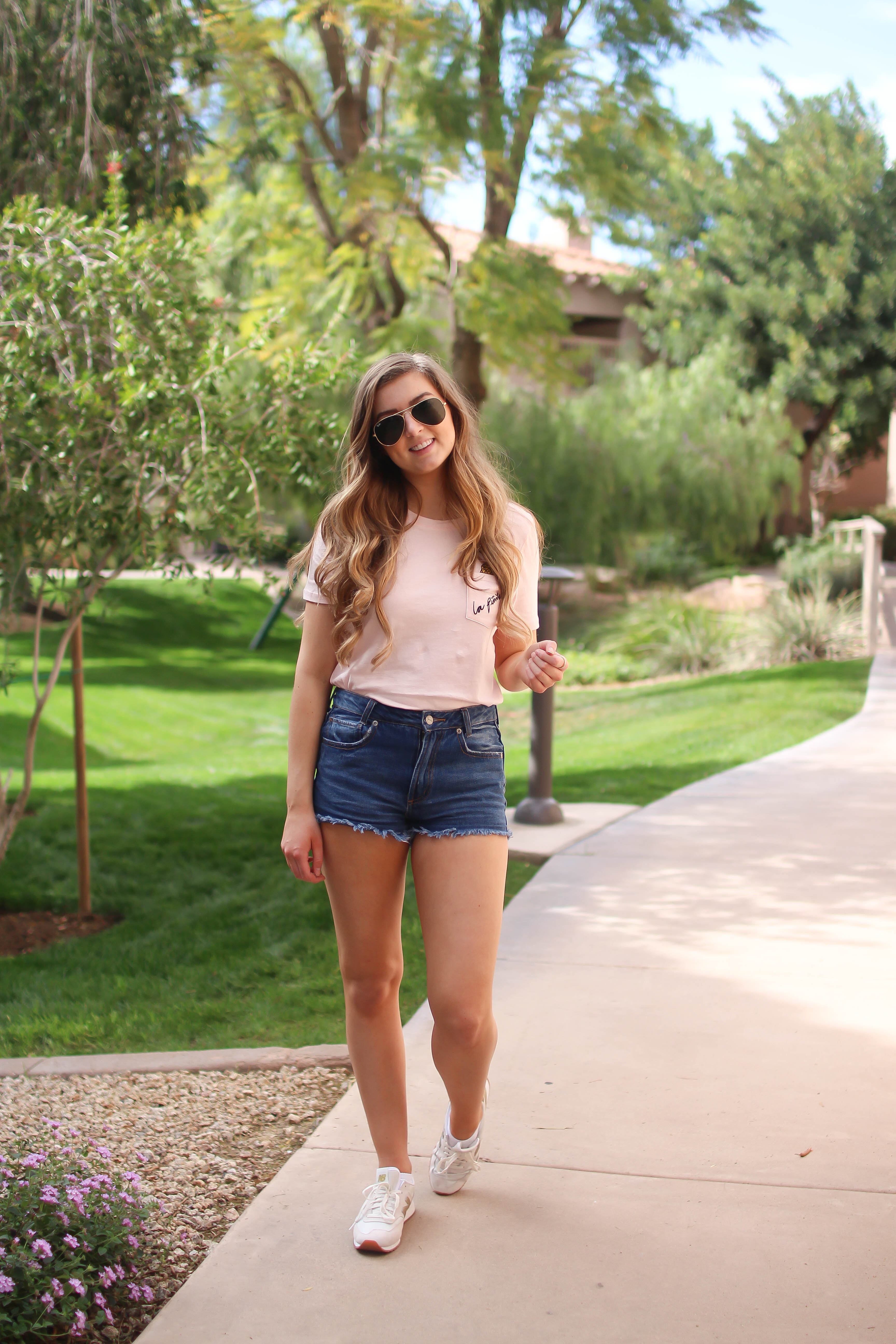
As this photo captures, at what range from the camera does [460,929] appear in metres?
2.46

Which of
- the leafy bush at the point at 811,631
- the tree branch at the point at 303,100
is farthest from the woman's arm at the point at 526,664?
the leafy bush at the point at 811,631

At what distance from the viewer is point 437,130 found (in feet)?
34.9

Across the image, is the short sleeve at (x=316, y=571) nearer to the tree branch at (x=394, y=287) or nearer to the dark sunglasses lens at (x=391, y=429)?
the dark sunglasses lens at (x=391, y=429)

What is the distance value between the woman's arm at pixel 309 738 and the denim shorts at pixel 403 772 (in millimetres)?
35

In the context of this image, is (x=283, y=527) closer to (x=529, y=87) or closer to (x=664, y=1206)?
(x=664, y=1206)

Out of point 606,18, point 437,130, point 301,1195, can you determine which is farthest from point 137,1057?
point 606,18

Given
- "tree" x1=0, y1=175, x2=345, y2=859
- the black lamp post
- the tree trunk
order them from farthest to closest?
the tree trunk, the black lamp post, "tree" x1=0, y1=175, x2=345, y2=859

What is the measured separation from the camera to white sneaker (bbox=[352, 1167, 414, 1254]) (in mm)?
2477

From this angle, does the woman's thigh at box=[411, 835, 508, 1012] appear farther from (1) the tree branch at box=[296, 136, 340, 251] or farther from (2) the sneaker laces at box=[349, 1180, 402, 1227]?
(1) the tree branch at box=[296, 136, 340, 251]

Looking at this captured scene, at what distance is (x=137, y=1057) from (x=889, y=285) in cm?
2660

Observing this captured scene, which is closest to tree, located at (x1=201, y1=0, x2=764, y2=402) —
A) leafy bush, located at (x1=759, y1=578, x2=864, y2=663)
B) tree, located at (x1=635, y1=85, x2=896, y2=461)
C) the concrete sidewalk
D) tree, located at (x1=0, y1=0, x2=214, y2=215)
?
tree, located at (x1=0, y1=0, x2=214, y2=215)

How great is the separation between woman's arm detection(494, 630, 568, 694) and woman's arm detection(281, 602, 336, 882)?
15.3 inches

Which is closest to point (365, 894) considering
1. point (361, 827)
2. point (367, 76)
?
point (361, 827)

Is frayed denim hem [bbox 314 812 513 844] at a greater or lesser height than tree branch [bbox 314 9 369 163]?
lesser
